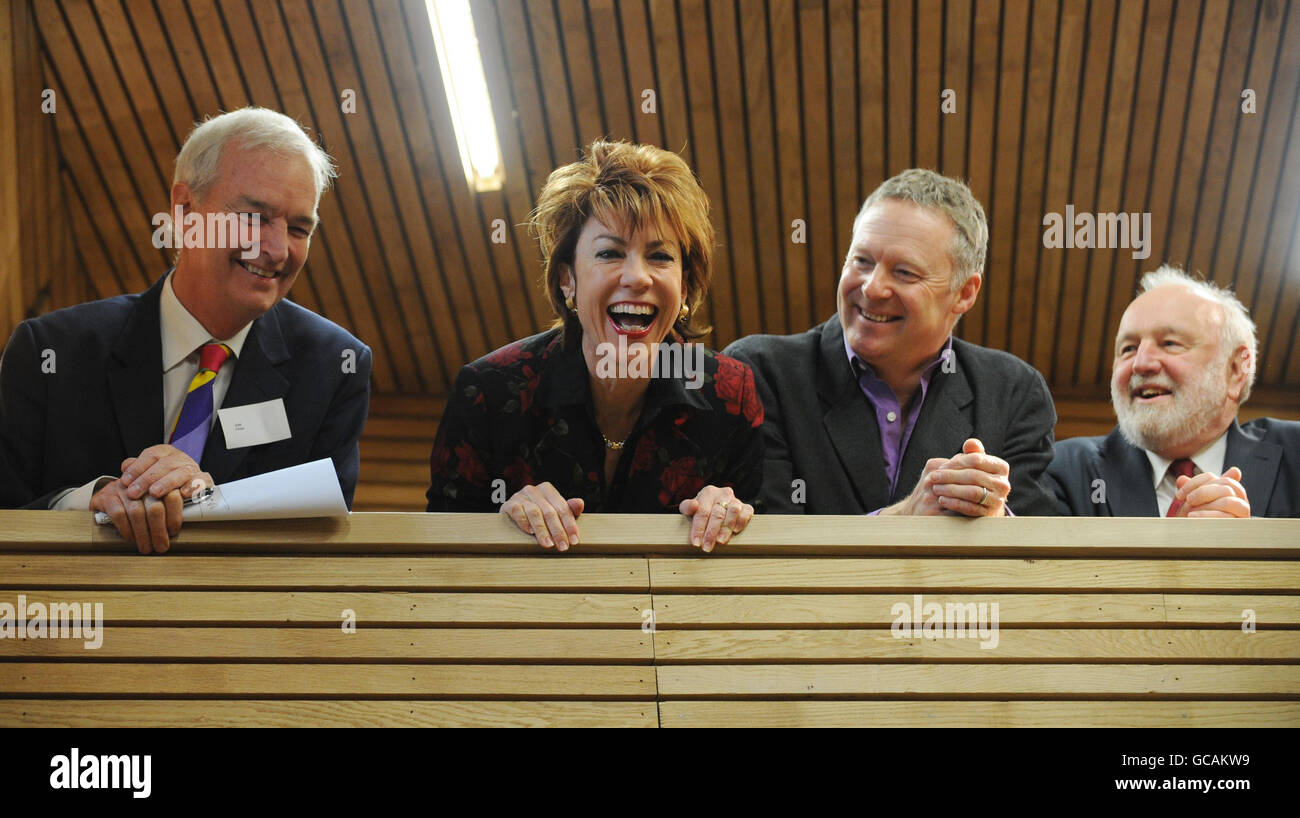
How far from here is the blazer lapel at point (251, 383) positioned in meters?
2.33

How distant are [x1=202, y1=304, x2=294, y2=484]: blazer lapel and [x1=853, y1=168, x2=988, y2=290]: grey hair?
1.34 m

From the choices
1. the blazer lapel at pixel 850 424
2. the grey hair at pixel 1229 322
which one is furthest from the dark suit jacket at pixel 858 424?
the grey hair at pixel 1229 322

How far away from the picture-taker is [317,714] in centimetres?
185

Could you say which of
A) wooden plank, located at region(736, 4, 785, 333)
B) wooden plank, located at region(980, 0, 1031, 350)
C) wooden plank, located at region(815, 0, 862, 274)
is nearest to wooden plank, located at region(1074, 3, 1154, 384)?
wooden plank, located at region(980, 0, 1031, 350)

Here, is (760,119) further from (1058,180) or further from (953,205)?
(953,205)

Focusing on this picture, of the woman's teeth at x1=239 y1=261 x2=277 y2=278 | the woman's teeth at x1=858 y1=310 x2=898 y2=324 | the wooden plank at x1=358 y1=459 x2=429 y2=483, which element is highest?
the woman's teeth at x1=239 y1=261 x2=277 y2=278

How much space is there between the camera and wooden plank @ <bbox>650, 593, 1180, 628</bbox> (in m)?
2.02

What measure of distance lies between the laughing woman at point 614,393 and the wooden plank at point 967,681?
54cm

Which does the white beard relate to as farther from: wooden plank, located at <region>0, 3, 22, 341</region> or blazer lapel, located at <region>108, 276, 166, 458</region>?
wooden plank, located at <region>0, 3, 22, 341</region>

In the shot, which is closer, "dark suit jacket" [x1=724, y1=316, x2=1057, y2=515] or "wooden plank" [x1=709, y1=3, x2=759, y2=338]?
"dark suit jacket" [x1=724, y1=316, x2=1057, y2=515]

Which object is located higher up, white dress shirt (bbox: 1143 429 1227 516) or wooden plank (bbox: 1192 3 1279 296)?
wooden plank (bbox: 1192 3 1279 296)

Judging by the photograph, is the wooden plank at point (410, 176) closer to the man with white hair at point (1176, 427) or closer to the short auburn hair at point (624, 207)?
the short auburn hair at point (624, 207)

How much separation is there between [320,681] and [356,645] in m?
0.08

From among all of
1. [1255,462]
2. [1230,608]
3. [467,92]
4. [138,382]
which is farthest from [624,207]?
[467,92]
